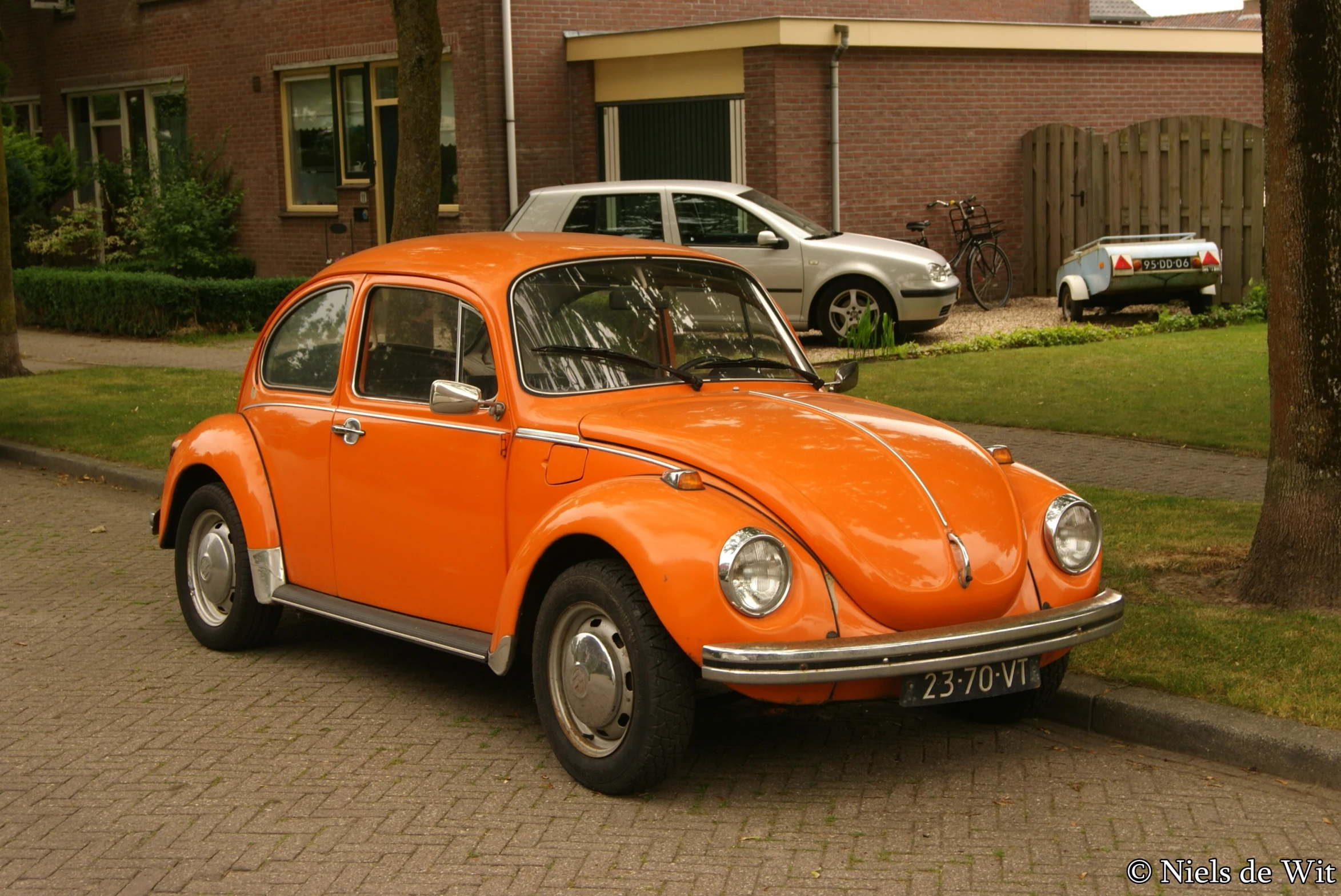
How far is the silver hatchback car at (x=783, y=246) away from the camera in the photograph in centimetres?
1641

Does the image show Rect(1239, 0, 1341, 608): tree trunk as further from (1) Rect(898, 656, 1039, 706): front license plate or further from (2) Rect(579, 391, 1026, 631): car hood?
Result: (1) Rect(898, 656, 1039, 706): front license plate

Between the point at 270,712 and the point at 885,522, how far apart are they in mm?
2548

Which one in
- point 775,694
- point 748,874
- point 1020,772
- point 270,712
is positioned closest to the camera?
point 748,874

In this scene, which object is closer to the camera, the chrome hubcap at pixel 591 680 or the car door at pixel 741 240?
the chrome hubcap at pixel 591 680

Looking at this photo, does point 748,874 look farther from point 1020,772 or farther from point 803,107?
point 803,107

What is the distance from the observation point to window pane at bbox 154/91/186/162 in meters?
25.5

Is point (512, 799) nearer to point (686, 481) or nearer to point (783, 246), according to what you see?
point (686, 481)

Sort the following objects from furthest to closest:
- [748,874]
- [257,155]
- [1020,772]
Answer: [257,155] → [1020,772] → [748,874]

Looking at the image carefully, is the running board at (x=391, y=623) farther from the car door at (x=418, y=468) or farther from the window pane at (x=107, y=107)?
the window pane at (x=107, y=107)

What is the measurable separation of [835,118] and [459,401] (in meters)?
14.4

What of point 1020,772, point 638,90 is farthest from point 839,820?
point 638,90

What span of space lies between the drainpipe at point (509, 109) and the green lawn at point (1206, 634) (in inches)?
544

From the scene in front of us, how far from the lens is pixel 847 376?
6254 mm

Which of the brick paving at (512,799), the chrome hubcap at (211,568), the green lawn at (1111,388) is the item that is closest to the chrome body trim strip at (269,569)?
the chrome hubcap at (211,568)
